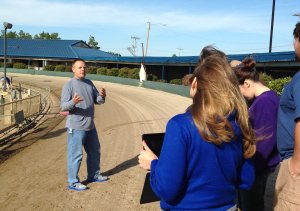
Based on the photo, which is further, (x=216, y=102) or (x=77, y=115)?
(x=77, y=115)

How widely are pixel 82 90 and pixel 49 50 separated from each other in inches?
2826

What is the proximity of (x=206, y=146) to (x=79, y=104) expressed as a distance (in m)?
4.03

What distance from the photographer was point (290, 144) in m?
2.76

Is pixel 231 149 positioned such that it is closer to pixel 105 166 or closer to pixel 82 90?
pixel 82 90

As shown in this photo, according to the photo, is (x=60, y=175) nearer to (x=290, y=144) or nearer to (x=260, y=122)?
(x=260, y=122)

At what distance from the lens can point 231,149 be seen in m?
2.17

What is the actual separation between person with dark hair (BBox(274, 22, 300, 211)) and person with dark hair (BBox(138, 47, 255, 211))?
45 centimetres

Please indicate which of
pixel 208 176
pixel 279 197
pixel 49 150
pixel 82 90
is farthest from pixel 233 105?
pixel 49 150

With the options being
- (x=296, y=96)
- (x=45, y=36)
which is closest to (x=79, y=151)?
(x=296, y=96)

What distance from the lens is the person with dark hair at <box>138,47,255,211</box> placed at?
2027mm

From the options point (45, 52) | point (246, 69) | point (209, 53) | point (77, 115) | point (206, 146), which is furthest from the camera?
point (45, 52)

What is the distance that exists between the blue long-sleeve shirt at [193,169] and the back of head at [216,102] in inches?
1.8

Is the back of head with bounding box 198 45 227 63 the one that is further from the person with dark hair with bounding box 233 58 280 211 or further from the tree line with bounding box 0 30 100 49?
the tree line with bounding box 0 30 100 49

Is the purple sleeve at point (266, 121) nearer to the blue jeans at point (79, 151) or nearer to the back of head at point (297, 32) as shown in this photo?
the back of head at point (297, 32)
